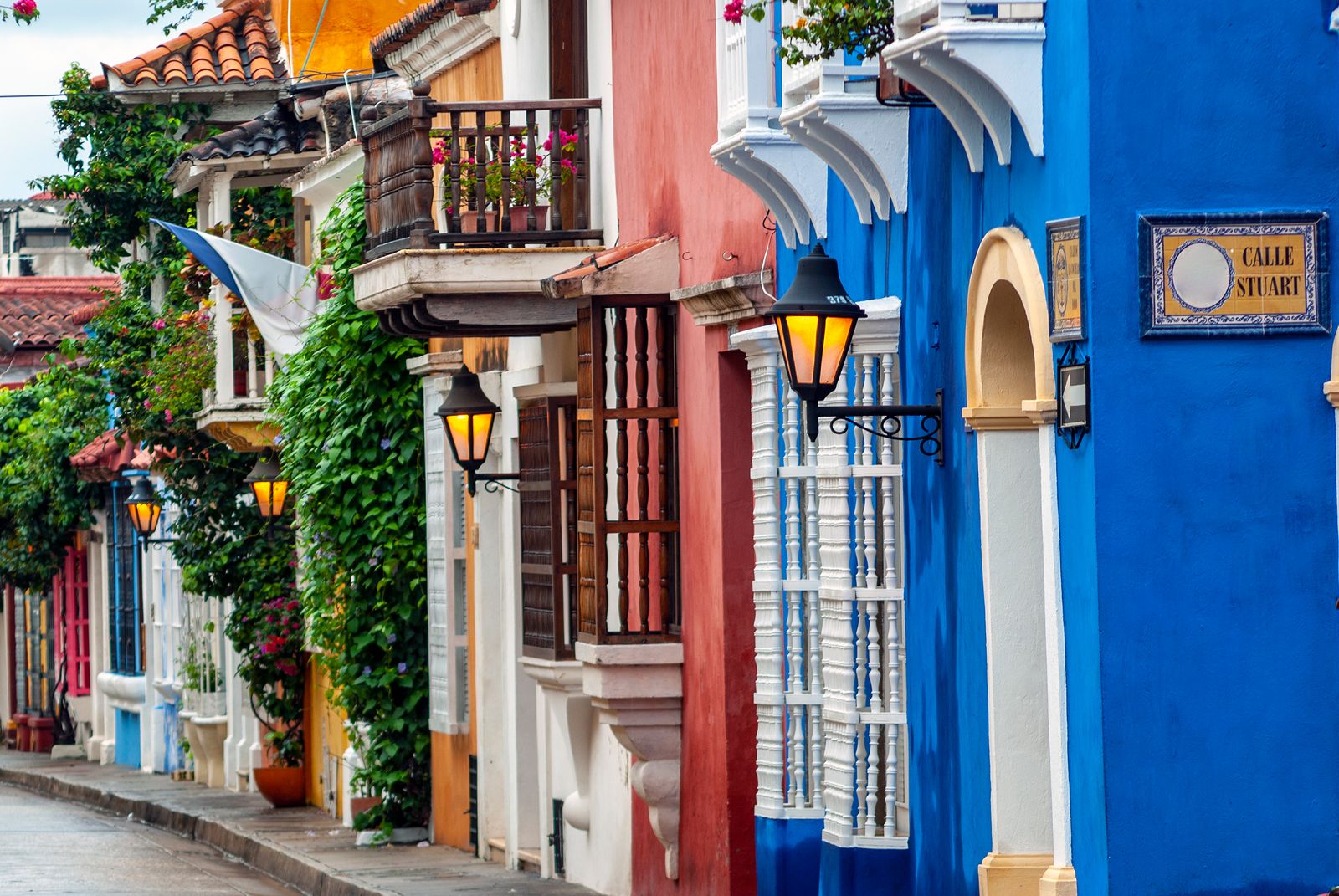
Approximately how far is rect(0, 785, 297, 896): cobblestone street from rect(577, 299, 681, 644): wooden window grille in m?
4.47

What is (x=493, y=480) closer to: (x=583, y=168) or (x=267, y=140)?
(x=583, y=168)

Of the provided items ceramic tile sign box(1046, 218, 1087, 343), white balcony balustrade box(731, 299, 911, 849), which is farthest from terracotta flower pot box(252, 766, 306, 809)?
ceramic tile sign box(1046, 218, 1087, 343)

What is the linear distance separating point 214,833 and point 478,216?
829 centimetres

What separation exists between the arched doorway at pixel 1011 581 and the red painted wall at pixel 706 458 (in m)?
3.09

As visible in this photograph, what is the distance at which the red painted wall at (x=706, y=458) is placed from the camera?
12492 mm

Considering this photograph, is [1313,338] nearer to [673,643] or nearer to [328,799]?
[673,643]

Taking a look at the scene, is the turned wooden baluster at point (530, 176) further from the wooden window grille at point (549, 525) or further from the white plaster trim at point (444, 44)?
the white plaster trim at point (444, 44)

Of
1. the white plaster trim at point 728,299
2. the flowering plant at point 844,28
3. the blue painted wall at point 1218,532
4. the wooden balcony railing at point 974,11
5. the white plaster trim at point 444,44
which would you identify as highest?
the white plaster trim at point 444,44

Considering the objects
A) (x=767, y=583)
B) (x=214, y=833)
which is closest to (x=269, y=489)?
(x=214, y=833)

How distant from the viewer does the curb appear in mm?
16578

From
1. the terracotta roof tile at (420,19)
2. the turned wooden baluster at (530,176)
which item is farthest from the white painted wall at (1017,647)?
the terracotta roof tile at (420,19)

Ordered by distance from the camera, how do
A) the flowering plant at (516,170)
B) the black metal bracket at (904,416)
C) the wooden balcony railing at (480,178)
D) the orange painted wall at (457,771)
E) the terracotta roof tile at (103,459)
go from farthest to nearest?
1. the terracotta roof tile at (103,459)
2. the orange painted wall at (457,771)
3. the flowering plant at (516,170)
4. the wooden balcony railing at (480,178)
5. the black metal bracket at (904,416)

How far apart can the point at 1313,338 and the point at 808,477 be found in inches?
129

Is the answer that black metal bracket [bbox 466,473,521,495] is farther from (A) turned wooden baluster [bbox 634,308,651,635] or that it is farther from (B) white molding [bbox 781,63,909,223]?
(B) white molding [bbox 781,63,909,223]
